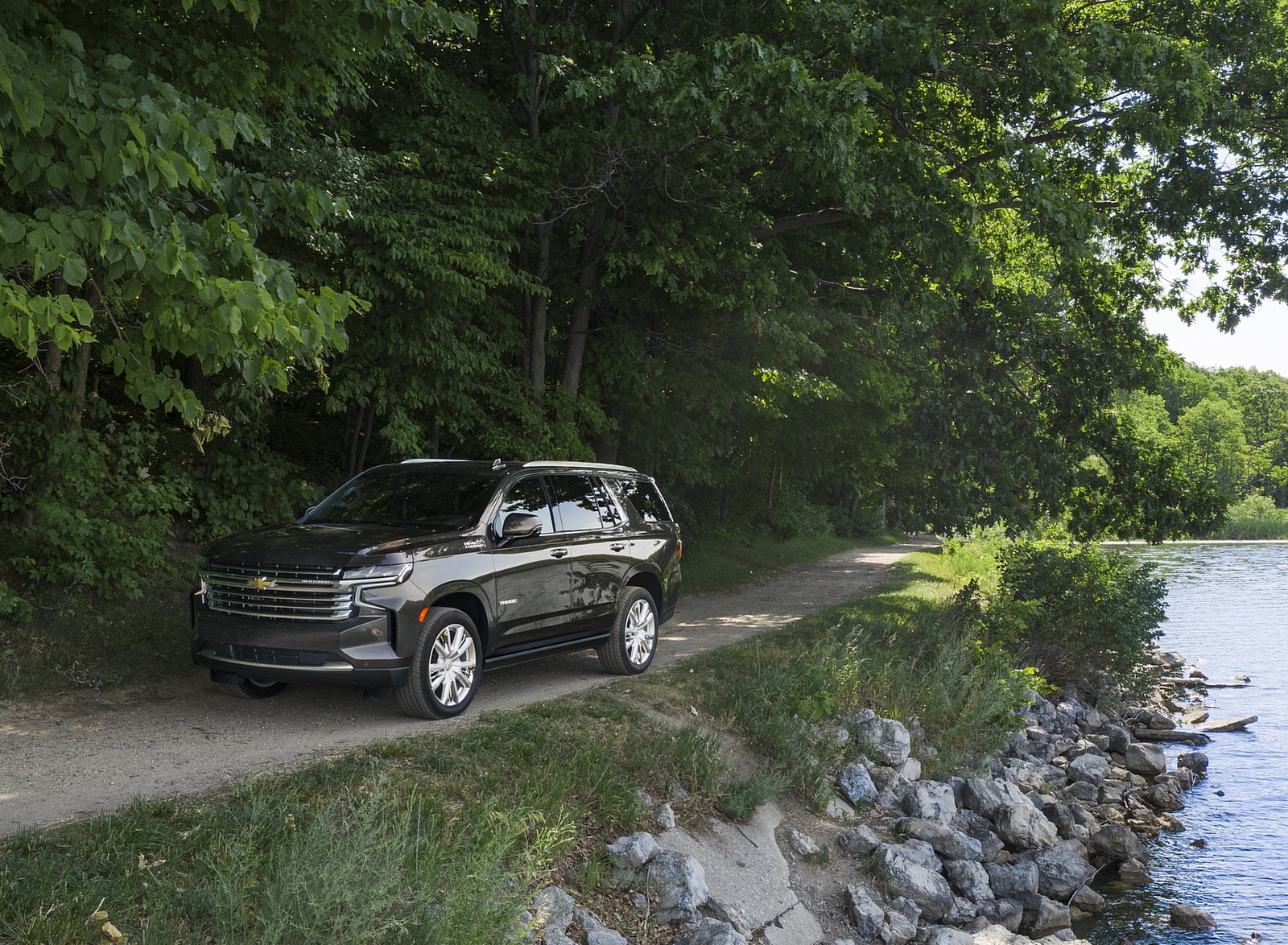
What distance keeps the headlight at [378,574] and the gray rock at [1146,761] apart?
36.5 feet

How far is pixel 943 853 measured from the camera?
9.45 meters

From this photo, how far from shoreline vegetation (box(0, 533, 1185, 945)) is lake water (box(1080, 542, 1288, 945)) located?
2.12 metres

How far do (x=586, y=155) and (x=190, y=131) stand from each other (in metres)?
9.52

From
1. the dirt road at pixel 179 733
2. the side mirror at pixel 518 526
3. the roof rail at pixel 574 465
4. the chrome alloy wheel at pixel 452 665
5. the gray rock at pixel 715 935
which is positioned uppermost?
the roof rail at pixel 574 465

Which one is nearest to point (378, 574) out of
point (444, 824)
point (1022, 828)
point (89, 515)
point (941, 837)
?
point (444, 824)

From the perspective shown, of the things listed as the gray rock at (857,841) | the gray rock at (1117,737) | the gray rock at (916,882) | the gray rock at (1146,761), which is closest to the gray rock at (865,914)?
the gray rock at (916,882)

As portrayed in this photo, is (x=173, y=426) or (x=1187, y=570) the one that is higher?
(x=173, y=426)

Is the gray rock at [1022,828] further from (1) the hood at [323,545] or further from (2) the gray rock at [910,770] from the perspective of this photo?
(1) the hood at [323,545]

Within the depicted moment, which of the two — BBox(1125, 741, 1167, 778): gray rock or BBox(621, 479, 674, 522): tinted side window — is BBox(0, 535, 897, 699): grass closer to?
BBox(621, 479, 674, 522): tinted side window

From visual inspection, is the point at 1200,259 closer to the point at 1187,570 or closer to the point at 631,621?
the point at 631,621

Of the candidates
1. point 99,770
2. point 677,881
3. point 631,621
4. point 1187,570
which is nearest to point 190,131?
point 99,770

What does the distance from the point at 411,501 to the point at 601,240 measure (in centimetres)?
890

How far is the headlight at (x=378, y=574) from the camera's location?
7.74 metres

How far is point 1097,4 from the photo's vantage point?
667 inches
